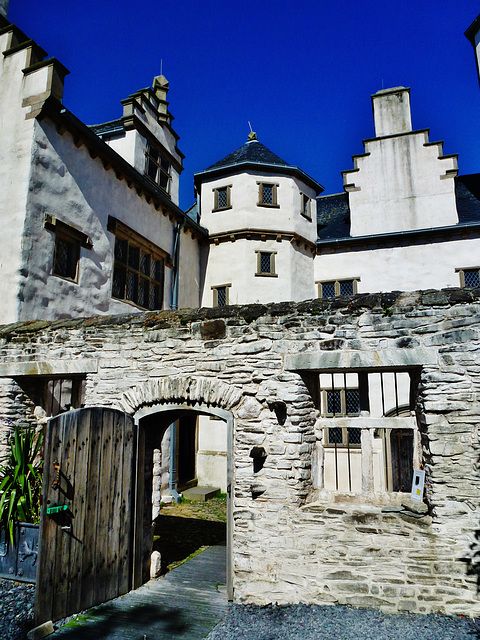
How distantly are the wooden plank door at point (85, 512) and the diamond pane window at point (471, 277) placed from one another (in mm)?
11538

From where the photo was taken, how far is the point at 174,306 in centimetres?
1344

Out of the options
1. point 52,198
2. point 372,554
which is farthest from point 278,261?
point 372,554

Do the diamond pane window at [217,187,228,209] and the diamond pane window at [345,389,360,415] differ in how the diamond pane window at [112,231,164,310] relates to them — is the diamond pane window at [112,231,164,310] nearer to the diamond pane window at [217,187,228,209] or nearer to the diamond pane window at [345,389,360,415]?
the diamond pane window at [217,187,228,209]

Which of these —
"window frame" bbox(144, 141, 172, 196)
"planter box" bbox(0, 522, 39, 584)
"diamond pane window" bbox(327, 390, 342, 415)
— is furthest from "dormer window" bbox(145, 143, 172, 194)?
"planter box" bbox(0, 522, 39, 584)

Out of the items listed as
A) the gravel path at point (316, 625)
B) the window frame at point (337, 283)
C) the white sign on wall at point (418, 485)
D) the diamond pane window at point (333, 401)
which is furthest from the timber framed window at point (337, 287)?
the gravel path at point (316, 625)

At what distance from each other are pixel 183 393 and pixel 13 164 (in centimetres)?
608

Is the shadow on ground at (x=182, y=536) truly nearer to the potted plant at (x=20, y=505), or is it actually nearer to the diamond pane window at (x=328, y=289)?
the potted plant at (x=20, y=505)

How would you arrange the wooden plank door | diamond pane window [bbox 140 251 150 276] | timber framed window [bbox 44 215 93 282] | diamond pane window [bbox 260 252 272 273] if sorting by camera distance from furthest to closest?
diamond pane window [bbox 260 252 272 273] < diamond pane window [bbox 140 251 150 276] < timber framed window [bbox 44 215 93 282] < the wooden plank door

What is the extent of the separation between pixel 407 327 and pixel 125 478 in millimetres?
4303

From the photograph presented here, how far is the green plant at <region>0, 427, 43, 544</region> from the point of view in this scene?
6.51m

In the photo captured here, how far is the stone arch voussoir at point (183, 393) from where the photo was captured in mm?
6281

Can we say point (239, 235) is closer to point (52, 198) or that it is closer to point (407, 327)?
point (52, 198)

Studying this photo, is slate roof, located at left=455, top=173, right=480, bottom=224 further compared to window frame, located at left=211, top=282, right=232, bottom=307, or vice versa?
window frame, located at left=211, top=282, right=232, bottom=307

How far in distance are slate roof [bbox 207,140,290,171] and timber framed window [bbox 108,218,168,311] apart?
4781mm
